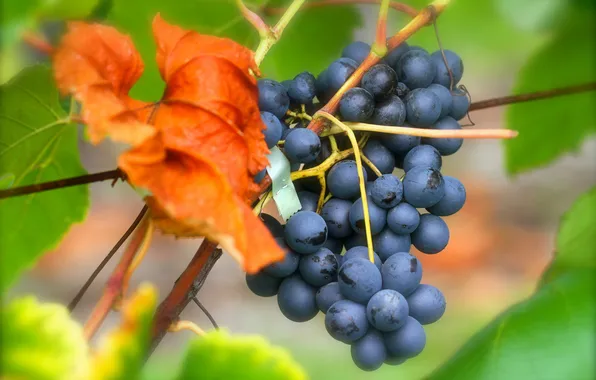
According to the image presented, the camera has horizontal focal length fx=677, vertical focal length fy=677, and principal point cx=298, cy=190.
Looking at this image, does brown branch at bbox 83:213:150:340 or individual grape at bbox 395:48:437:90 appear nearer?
brown branch at bbox 83:213:150:340

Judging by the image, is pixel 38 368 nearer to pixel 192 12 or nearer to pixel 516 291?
pixel 192 12

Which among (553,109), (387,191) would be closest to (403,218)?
(387,191)

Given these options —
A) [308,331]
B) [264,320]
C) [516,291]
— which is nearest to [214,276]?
[264,320]

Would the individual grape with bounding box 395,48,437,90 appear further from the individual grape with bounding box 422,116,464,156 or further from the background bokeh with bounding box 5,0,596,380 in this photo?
the background bokeh with bounding box 5,0,596,380

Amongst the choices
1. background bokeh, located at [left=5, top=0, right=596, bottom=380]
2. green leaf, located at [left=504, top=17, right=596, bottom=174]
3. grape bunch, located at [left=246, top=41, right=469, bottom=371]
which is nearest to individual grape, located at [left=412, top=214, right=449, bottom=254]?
grape bunch, located at [left=246, top=41, right=469, bottom=371]

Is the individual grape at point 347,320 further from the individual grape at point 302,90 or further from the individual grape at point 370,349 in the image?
the individual grape at point 302,90

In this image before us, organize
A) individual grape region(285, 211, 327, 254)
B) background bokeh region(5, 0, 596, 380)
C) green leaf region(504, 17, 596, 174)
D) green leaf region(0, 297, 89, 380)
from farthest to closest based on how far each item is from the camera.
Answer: background bokeh region(5, 0, 596, 380), green leaf region(504, 17, 596, 174), individual grape region(285, 211, 327, 254), green leaf region(0, 297, 89, 380)

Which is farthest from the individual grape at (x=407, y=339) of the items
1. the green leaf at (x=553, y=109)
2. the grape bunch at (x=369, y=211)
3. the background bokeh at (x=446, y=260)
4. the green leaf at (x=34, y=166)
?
the background bokeh at (x=446, y=260)
